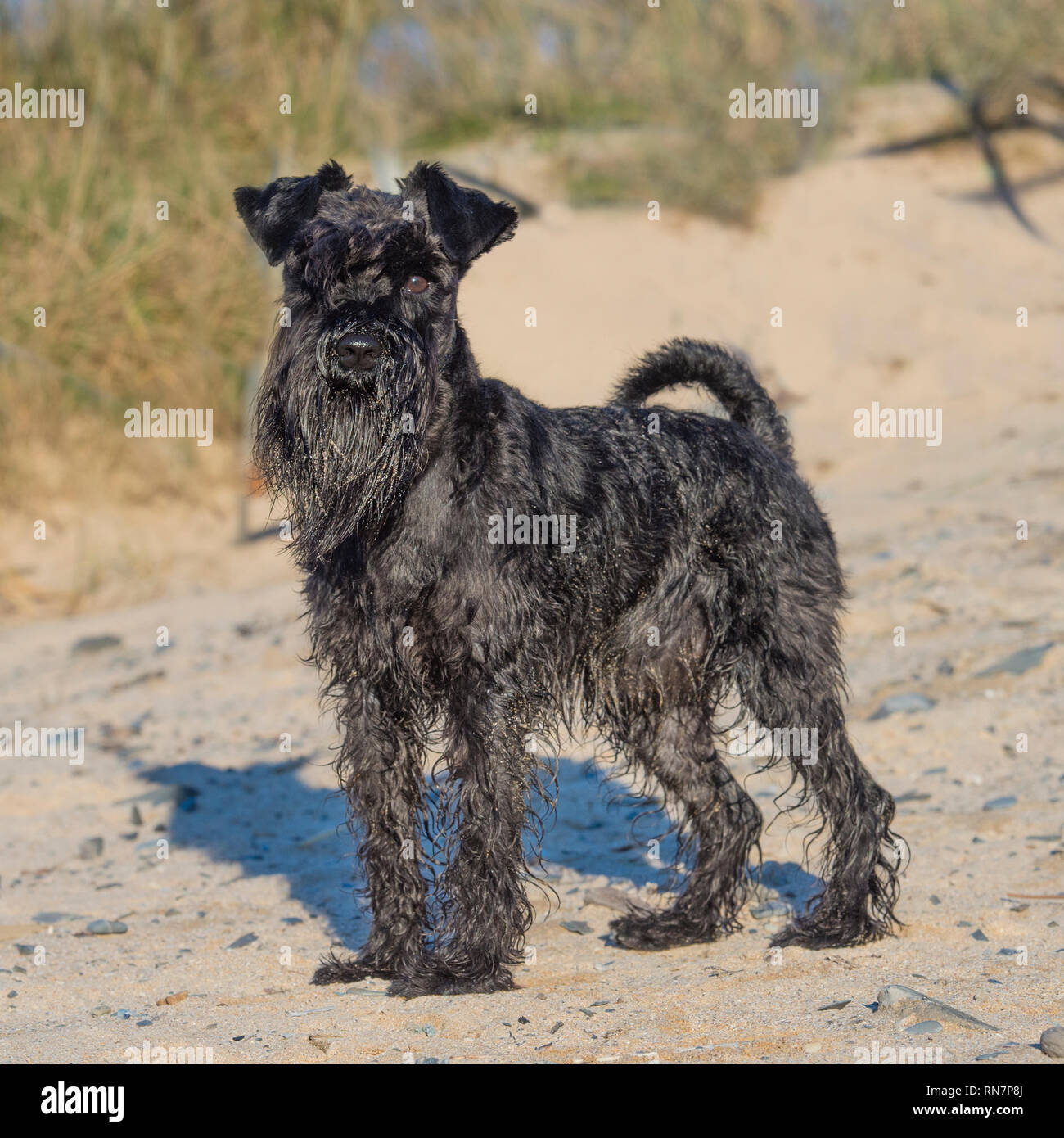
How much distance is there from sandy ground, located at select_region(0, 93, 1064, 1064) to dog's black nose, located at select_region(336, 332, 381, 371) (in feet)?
6.63

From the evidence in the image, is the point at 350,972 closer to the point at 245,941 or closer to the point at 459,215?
the point at 245,941

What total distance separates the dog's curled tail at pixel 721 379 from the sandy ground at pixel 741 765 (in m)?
1.91

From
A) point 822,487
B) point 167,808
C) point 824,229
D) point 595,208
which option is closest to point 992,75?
point 824,229

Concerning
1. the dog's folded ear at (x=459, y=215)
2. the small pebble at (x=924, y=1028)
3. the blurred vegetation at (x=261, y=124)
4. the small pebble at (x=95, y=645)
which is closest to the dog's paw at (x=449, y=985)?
the small pebble at (x=924, y=1028)

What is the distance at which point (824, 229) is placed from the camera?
15.4m

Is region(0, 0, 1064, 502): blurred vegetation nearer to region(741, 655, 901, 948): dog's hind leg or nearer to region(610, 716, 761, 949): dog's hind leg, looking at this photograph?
region(610, 716, 761, 949): dog's hind leg

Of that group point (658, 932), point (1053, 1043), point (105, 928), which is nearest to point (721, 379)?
point (658, 932)

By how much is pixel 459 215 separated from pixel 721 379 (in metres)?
1.60

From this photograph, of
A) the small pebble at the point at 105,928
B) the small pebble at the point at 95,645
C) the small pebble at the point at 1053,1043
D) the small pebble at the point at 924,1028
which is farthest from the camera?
the small pebble at the point at 95,645

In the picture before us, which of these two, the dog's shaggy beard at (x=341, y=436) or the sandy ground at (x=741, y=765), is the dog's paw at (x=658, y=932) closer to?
the sandy ground at (x=741, y=765)

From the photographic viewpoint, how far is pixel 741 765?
24.0ft

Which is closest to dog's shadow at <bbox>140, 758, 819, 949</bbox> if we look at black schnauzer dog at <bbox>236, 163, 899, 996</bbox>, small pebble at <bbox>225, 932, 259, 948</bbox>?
small pebble at <bbox>225, 932, 259, 948</bbox>

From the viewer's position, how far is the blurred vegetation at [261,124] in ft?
44.4

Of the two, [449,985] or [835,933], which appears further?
[835,933]
